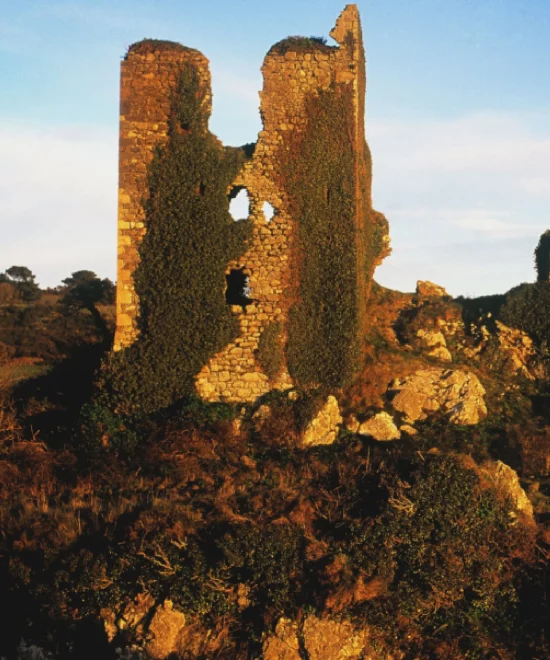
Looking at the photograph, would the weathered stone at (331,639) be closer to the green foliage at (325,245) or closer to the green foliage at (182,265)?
the green foliage at (325,245)

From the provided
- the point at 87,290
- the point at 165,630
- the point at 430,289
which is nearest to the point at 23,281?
the point at 87,290

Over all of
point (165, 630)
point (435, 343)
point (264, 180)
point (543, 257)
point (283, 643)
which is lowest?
point (283, 643)

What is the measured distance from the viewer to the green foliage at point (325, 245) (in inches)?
689

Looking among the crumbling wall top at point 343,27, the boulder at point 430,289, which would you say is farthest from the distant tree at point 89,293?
the crumbling wall top at point 343,27

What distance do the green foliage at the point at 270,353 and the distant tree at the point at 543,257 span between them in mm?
8042

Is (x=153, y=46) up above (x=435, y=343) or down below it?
above

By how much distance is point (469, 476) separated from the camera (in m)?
14.4

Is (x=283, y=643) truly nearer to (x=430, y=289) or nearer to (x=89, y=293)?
(x=430, y=289)

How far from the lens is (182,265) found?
1741cm

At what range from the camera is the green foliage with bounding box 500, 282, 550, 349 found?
2011 cm

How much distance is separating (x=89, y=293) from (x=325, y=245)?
20.7m

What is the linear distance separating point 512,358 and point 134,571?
10526mm

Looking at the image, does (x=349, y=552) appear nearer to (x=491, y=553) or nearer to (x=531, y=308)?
(x=491, y=553)

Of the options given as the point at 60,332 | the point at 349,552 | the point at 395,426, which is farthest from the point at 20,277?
the point at 349,552
